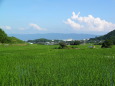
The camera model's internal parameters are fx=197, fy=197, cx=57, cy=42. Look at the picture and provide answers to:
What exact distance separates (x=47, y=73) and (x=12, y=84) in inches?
52.9

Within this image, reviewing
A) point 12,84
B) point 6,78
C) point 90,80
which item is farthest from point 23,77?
point 90,80

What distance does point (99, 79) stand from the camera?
15.6 ft

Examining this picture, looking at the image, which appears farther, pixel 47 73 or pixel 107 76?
pixel 47 73

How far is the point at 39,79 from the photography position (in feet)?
15.8

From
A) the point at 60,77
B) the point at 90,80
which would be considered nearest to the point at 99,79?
the point at 90,80

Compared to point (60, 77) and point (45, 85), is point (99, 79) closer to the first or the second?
point (60, 77)

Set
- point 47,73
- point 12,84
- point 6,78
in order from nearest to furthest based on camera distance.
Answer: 1. point 12,84
2. point 6,78
3. point 47,73

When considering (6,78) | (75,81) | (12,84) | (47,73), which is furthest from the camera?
(47,73)

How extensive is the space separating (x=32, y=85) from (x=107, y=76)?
1.91 m

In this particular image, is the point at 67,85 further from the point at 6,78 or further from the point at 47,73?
the point at 6,78

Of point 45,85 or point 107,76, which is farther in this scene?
point 107,76

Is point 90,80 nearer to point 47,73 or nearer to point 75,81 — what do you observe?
point 75,81

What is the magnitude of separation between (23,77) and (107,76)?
2.13 m

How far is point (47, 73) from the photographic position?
212 inches
